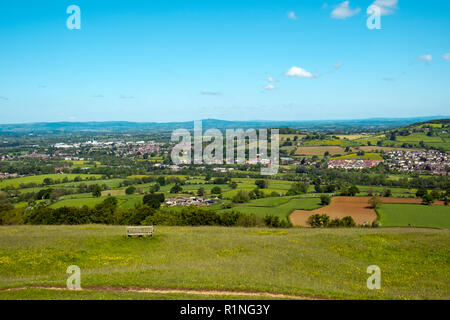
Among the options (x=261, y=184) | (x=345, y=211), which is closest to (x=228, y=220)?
(x=345, y=211)

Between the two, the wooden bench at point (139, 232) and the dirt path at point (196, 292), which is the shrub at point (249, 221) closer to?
the wooden bench at point (139, 232)

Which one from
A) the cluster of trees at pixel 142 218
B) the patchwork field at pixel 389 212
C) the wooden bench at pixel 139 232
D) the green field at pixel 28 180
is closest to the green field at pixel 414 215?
the patchwork field at pixel 389 212

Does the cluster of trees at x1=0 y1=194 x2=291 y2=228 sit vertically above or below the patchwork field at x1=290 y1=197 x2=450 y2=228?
above

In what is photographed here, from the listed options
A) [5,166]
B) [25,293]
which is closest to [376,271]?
[25,293]

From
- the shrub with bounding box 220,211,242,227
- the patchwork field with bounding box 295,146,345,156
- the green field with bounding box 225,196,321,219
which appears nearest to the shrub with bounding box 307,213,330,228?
the green field with bounding box 225,196,321,219

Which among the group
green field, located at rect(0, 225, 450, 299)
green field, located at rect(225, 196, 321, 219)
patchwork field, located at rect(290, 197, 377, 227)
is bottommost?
green field, located at rect(225, 196, 321, 219)

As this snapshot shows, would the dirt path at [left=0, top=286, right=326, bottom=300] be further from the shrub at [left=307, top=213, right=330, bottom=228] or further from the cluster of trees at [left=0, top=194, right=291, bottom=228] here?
the shrub at [left=307, top=213, right=330, bottom=228]
